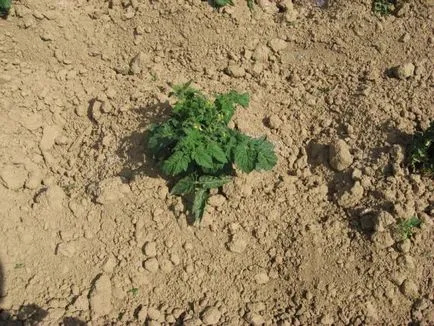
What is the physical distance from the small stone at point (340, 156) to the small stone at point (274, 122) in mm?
531

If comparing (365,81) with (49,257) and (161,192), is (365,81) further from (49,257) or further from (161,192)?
(49,257)

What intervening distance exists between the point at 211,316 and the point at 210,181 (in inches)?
37.4

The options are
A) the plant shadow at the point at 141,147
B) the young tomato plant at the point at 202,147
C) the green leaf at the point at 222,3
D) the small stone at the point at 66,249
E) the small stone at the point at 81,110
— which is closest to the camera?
the young tomato plant at the point at 202,147

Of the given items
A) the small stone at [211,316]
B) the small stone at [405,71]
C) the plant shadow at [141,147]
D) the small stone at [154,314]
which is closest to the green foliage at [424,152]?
the small stone at [405,71]

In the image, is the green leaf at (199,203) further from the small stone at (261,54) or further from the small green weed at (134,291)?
the small stone at (261,54)

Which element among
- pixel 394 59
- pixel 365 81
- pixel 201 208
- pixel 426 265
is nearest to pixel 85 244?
pixel 201 208

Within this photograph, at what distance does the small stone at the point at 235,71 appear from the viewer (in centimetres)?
443

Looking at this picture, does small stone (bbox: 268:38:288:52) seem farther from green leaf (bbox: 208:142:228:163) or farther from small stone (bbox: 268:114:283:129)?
green leaf (bbox: 208:142:228:163)

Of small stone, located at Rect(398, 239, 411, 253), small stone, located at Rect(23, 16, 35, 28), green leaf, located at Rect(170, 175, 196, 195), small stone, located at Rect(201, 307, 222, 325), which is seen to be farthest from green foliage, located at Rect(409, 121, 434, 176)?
small stone, located at Rect(23, 16, 35, 28)

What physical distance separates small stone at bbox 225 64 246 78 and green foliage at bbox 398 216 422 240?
6.43 feet

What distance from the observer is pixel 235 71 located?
4426mm

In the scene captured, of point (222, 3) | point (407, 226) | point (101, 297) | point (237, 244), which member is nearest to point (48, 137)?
point (101, 297)

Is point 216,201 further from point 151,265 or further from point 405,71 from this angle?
point 405,71

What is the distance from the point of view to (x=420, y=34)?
442cm
